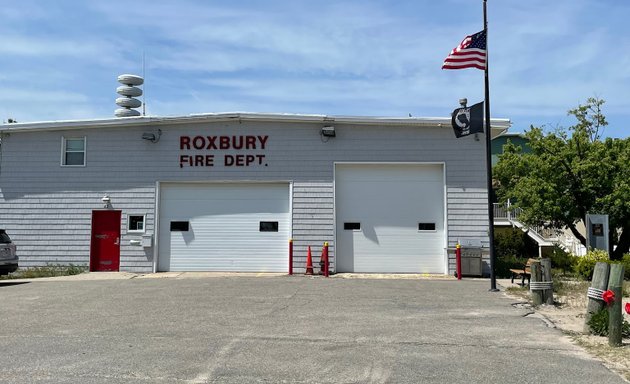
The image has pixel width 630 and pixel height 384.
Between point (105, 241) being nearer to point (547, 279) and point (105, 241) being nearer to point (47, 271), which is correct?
point (47, 271)

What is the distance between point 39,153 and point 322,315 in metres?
12.9

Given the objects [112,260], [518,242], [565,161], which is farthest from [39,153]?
[518,242]

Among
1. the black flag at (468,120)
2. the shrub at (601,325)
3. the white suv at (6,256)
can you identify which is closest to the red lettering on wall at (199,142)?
the white suv at (6,256)

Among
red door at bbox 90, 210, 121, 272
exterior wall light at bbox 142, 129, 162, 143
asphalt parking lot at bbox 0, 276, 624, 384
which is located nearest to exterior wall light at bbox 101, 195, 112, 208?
red door at bbox 90, 210, 121, 272

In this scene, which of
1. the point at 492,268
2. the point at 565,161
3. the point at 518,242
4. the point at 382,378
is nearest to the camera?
the point at 382,378

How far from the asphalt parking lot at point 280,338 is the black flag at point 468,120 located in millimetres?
4310

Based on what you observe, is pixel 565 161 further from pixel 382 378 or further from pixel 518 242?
pixel 382 378

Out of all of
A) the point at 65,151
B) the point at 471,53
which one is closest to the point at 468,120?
the point at 471,53

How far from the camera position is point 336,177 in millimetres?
17219

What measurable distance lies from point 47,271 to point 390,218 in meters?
10.7

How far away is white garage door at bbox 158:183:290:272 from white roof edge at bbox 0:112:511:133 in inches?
81.2

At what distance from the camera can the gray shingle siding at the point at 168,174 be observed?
55.4 feet

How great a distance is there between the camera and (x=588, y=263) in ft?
49.8

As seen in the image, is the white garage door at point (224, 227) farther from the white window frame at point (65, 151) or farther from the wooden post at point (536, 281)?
the wooden post at point (536, 281)
